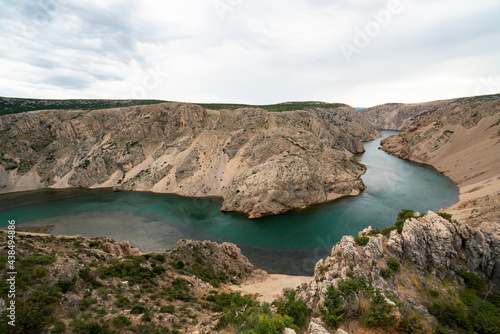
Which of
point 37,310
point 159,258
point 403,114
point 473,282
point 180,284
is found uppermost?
point 403,114

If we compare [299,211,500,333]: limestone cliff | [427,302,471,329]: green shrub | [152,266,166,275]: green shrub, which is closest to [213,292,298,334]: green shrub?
[299,211,500,333]: limestone cliff

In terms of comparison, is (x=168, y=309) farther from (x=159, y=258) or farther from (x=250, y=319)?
(x=250, y=319)

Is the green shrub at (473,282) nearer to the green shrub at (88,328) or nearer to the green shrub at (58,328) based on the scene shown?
the green shrub at (88,328)

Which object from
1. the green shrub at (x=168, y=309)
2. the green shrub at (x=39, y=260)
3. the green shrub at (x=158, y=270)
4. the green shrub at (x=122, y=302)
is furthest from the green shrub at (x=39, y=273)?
the green shrub at (x=168, y=309)

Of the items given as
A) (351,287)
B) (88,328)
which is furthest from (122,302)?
(351,287)

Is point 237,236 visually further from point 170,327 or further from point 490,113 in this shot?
point 490,113
